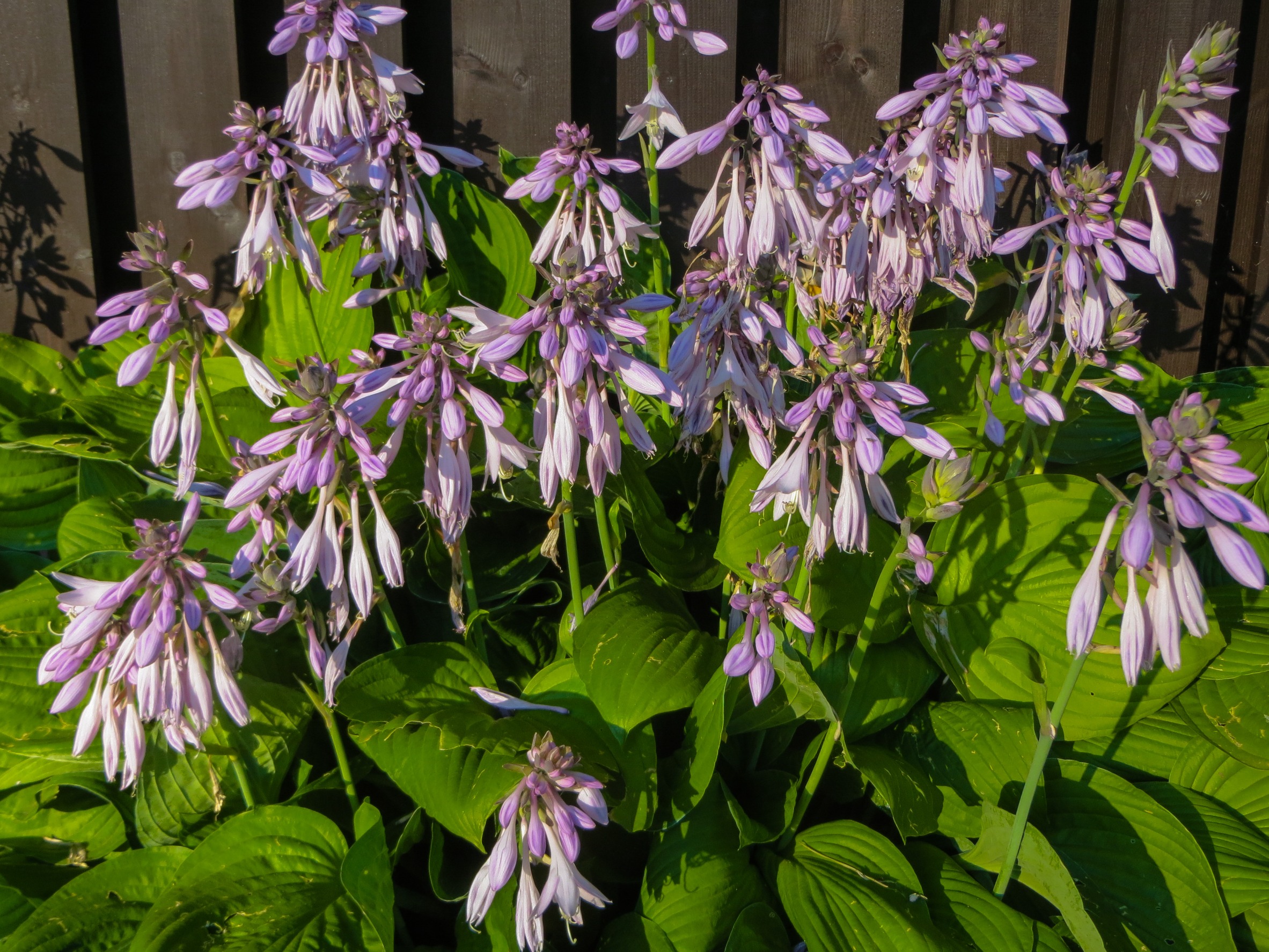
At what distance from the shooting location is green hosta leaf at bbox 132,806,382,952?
4.88 ft

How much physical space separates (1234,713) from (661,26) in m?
1.73

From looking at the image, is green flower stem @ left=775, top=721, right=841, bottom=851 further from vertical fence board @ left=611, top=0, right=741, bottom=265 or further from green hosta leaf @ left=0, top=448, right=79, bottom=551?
green hosta leaf @ left=0, top=448, right=79, bottom=551

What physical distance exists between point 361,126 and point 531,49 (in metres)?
1.16

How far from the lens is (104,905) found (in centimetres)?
162

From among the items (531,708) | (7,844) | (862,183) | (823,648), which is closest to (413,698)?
(531,708)

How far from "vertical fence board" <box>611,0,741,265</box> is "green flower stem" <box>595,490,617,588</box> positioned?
124 cm

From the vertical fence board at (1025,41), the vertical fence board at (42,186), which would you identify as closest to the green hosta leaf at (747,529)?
the vertical fence board at (1025,41)

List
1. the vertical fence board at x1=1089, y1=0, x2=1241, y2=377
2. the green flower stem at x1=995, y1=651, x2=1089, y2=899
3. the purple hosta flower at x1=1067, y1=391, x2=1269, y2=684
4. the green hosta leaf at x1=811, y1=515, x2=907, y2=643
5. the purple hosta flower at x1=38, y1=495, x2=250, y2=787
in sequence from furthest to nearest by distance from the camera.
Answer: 1. the vertical fence board at x1=1089, y1=0, x2=1241, y2=377
2. the green hosta leaf at x1=811, y1=515, x2=907, y2=643
3. the green flower stem at x1=995, y1=651, x2=1089, y2=899
4. the purple hosta flower at x1=38, y1=495, x2=250, y2=787
5. the purple hosta flower at x1=1067, y1=391, x2=1269, y2=684

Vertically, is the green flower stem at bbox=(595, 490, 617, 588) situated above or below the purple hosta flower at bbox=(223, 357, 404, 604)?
below

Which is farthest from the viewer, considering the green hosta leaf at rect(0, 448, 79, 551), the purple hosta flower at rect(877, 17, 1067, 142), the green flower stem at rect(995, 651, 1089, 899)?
the green hosta leaf at rect(0, 448, 79, 551)

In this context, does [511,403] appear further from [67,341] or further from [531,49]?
[67,341]

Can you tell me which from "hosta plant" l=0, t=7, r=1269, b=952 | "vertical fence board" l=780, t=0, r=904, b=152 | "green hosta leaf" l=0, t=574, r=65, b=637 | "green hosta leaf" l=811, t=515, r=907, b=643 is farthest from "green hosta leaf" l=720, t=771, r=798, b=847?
"vertical fence board" l=780, t=0, r=904, b=152

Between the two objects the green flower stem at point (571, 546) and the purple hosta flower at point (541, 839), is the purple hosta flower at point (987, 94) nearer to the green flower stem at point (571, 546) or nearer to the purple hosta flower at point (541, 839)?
the green flower stem at point (571, 546)

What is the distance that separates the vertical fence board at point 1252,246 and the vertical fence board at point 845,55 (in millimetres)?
1157
